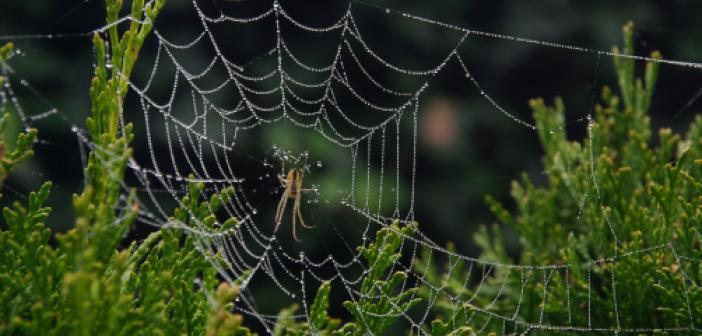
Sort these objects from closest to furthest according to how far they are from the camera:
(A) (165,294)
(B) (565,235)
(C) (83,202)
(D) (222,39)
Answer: (C) (83,202) < (A) (165,294) < (B) (565,235) < (D) (222,39)

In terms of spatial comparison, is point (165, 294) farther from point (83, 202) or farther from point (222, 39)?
point (222, 39)

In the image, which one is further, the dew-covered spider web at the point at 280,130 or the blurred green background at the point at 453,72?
the blurred green background at the point at 453,72

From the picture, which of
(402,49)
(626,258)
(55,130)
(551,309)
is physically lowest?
(551,309)

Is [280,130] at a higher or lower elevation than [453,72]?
lower

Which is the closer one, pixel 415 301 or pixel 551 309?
pixel 415 301

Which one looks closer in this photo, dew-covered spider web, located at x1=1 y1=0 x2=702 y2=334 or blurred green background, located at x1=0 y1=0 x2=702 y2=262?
dew-covered spider web, located at x1=1 y1=0 x2=702 y2=334

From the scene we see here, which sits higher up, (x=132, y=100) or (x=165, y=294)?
(x=132, y=100)

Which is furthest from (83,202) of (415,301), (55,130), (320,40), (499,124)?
(499,124)

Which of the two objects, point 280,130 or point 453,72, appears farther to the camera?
point 453,72
